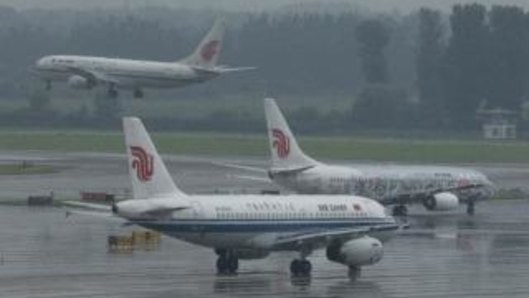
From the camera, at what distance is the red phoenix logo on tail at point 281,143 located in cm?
10356

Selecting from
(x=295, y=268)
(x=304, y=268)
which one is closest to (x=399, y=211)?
(x=295, y=268)

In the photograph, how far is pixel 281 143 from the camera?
104500mm

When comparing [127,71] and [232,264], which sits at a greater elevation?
[127,71]

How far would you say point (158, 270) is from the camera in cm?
7575

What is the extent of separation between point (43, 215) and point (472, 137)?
99330 millimetres

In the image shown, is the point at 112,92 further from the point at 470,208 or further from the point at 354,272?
the point at 354,272

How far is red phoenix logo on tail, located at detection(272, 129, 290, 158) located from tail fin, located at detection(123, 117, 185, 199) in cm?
3068

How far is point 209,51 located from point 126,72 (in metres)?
7.45

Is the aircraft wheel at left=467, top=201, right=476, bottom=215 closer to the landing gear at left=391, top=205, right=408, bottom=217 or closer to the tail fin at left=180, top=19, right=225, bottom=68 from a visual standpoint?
the landing gear at left=391, top=205, right=408, bottom=217

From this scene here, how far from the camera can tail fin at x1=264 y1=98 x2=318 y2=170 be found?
337 ft

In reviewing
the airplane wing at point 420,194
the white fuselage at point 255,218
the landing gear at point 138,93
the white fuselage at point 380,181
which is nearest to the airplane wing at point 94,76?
the landing gear at point 138,93

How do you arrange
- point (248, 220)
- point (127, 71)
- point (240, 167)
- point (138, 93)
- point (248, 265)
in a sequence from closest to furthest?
1. point (248, 220)
2. point (248, 265)
3. point (240, 167)
4. point (127, 71)
5. point (138, 93)

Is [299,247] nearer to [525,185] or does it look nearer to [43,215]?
[43,215]

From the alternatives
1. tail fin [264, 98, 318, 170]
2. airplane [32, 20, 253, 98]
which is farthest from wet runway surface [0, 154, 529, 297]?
airplane [32, 20, 253, 98]
